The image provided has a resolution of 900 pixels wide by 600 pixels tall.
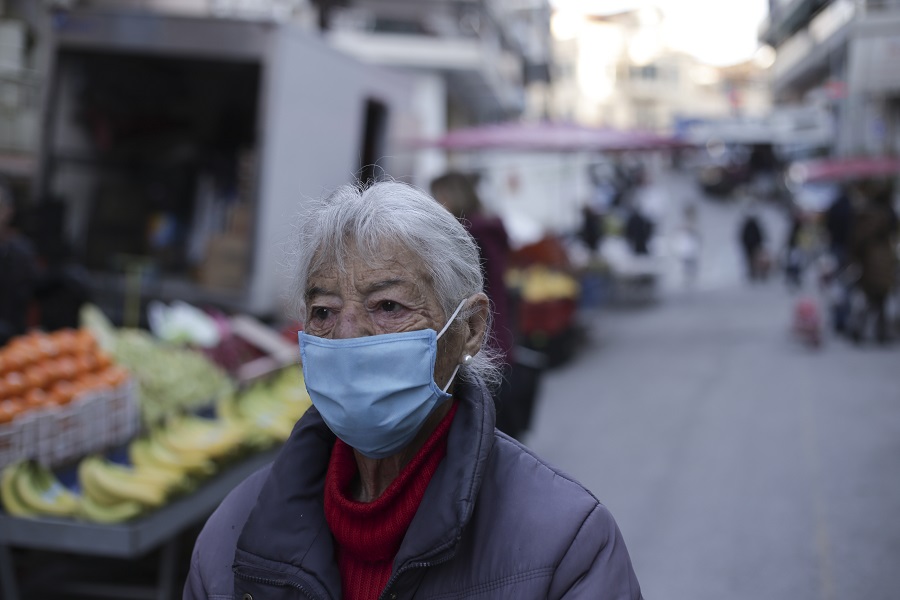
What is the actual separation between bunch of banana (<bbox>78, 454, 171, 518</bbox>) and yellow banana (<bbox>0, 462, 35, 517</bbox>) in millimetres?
229

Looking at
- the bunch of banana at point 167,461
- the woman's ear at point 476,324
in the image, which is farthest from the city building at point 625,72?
the woman's ear at point 476,324

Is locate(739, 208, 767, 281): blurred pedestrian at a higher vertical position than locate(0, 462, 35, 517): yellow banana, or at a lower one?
higher

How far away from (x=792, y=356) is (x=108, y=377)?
8716mm

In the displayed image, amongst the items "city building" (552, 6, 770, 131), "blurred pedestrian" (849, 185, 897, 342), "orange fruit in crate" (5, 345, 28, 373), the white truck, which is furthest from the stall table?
"city building" (552, 6, 770, 131)

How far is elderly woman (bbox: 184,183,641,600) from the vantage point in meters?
1.63

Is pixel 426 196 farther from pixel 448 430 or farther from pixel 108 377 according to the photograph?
pixel 108 377

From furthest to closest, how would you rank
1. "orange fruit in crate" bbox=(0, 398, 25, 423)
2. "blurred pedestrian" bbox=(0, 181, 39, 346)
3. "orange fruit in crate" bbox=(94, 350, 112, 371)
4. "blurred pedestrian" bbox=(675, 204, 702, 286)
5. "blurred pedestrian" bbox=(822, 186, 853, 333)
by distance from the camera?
"blurred pedestrian" bbox=(675, 204, 702, 286) → "blurred pedestrian" bbox=(822, 186, 853, 333) → "blurred pedestrian" bbox=(0, 181, 39, 346) → "orange fruit in crate" bbox=(94, 350, 112, 371) → "orange fruit in crate" bbox=(0, 398, 25, 423)

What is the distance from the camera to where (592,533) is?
1.65 metres

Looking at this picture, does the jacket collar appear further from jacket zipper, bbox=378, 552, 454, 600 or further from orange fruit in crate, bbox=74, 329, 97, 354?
orange fruit in crate, bbox=74, 329, 97, 354

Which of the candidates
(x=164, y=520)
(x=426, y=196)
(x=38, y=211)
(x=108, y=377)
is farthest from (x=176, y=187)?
(x=426, y=196)

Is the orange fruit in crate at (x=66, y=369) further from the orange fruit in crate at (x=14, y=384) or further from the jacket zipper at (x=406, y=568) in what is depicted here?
the jacket zipper at (x=406, y=568)

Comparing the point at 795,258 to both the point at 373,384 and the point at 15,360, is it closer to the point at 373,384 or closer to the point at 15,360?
the point at 15,360

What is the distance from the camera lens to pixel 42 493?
3.80 metres

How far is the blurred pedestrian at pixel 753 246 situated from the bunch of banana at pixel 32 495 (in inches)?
716
